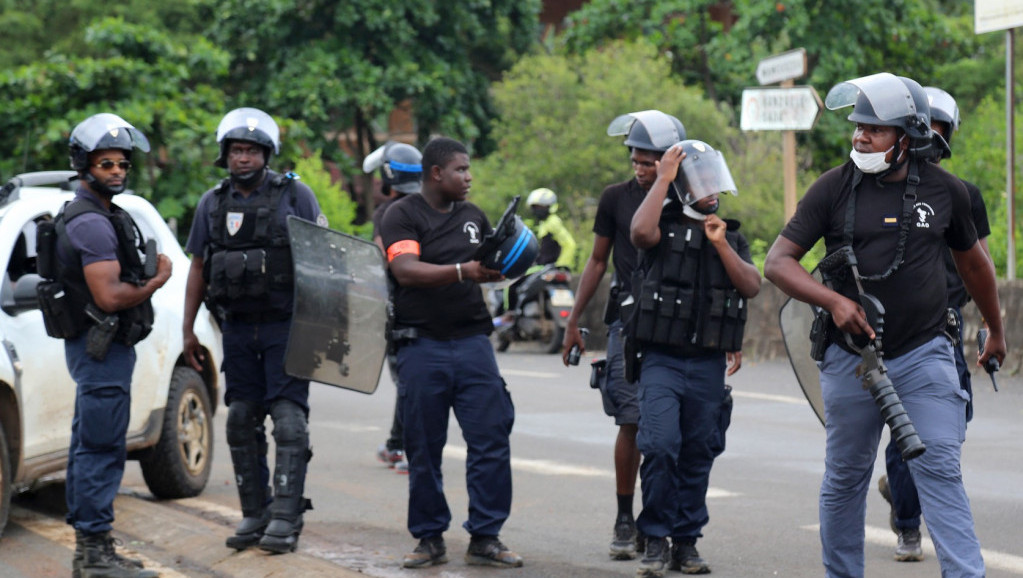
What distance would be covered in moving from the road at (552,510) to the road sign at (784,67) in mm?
3686

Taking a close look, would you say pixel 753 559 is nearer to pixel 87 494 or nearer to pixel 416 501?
pixel 416 501

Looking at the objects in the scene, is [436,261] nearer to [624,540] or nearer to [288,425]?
[288,425]

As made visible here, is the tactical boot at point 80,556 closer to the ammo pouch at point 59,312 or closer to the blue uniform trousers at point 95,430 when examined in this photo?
the blue uniform trousers at point 95,430

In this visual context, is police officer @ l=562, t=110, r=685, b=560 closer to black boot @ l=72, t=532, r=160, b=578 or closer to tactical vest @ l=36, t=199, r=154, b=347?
tactical vest @ l=36, t=199, r=154, b=347

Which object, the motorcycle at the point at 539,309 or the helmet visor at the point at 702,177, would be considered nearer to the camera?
the helmet visor at the point at 702,177

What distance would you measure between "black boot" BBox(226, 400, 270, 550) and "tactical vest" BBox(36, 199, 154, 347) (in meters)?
0.59

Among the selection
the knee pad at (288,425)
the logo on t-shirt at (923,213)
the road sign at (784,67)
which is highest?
the road sign at (784,67)

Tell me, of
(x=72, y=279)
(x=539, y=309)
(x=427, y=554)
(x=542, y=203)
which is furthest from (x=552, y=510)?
(x=539, y=309)

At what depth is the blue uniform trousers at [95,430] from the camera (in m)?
6.38

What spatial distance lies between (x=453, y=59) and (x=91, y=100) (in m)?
17.2

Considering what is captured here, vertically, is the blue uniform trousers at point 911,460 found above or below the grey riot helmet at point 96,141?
below

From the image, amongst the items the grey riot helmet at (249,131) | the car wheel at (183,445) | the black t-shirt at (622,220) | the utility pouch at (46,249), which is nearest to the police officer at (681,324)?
the black t-shirt at (622,220)

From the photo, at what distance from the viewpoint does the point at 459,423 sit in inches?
257

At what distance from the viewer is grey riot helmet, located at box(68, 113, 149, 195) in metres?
6.37
